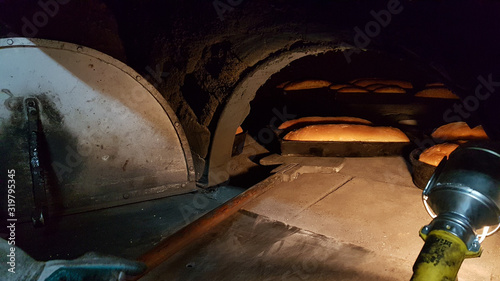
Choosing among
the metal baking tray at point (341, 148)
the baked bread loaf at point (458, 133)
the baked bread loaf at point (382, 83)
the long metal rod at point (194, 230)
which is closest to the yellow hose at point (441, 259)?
the long metal rod at point (194, 230)

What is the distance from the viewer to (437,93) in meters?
5.40

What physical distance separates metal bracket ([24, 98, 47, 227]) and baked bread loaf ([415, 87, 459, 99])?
5504 mm

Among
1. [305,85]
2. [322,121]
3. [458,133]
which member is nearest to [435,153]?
[458,133]

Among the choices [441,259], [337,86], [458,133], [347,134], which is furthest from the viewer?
[337,86]

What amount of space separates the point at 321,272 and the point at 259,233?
2.17 ft

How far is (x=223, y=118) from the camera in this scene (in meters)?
3.39

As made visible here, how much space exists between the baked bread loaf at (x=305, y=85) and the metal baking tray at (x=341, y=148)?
1891mm

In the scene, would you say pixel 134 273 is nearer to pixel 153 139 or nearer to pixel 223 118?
pixel 153 139

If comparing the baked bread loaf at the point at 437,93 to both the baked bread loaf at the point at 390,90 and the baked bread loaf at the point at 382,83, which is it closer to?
the baked bread loaf at the point at 390,90

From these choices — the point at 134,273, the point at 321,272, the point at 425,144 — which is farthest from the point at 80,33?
the point at 425,144

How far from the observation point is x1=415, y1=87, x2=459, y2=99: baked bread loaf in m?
5.32

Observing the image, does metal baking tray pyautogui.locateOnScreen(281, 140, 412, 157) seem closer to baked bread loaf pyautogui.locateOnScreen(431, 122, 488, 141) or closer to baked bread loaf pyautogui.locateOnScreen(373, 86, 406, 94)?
baked bread loaf pyautogui.locateOnScreen(431, 122, 488, 141)

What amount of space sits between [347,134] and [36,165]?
11.7 ft

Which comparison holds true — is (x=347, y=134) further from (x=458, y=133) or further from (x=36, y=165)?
(x=36, y=165)
